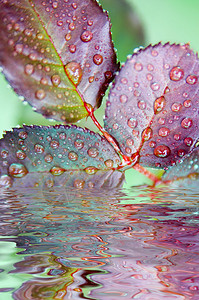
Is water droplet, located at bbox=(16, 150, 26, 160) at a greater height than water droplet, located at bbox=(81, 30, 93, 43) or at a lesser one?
lesser

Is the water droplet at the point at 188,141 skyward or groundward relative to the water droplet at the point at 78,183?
skyward

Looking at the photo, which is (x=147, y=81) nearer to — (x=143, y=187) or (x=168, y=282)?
(x=143, y=187)

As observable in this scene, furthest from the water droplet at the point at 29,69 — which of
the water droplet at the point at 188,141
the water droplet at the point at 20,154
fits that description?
the water droplet at the point at 188,141

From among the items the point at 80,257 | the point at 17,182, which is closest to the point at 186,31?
the point at 17,182

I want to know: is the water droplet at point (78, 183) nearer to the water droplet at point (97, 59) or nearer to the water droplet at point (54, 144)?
the water droplet at point (54, 144)

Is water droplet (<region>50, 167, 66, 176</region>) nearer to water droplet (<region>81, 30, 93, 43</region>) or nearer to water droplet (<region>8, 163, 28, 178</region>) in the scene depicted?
water droplet (<region>8, 163, 28, 178</region>)

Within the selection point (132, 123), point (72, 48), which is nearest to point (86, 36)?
point (72, 48)

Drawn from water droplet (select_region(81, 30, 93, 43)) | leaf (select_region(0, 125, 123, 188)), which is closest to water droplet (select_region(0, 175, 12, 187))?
leaf (select_region(0, 125, 123, 188))
